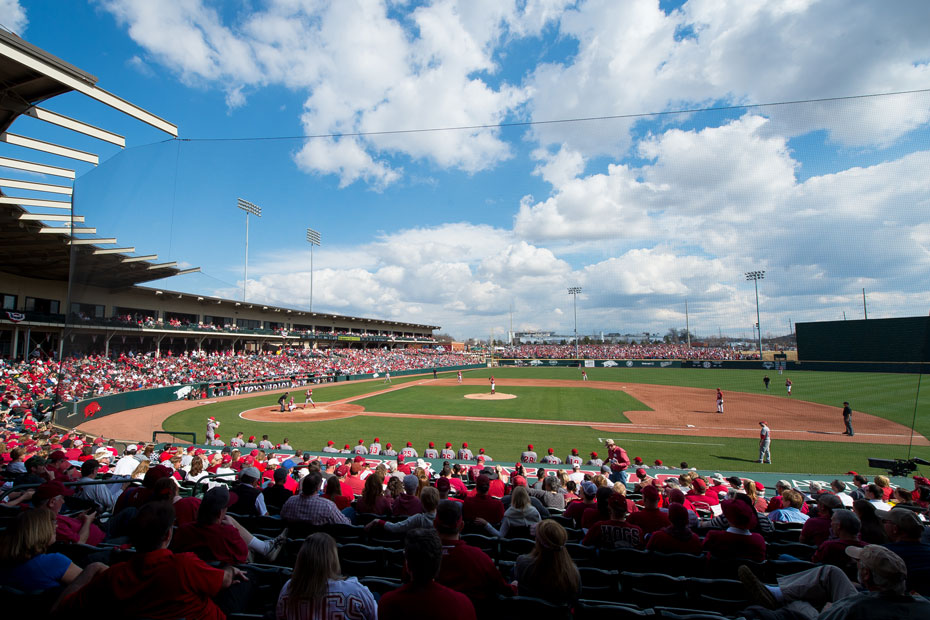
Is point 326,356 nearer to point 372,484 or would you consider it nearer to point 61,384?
point 61,384

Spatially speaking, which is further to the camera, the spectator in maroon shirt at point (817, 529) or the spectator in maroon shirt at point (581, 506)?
the spectator in maroon shirt at point (581, 506)

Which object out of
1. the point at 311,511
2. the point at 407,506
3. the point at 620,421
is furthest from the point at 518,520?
the point at 620,421

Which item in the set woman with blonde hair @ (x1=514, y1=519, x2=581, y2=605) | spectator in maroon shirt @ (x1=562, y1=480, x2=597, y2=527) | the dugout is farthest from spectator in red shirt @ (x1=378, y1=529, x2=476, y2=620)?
the dugout

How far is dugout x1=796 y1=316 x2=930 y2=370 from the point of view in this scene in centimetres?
3344

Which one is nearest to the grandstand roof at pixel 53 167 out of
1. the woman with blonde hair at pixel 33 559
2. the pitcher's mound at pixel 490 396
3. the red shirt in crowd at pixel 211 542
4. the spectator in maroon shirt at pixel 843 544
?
the woman with blonde hair at pixel 33 559

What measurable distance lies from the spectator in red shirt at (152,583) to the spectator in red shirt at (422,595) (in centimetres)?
115

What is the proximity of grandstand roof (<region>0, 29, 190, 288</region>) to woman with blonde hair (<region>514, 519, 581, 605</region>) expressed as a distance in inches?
512

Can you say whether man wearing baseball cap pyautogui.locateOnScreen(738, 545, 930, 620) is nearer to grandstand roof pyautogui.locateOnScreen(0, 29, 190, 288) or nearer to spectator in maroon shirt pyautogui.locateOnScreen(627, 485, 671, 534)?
spectator in maroon shirt pyautogui.locateOnScreen(627, 485, 671, 534)

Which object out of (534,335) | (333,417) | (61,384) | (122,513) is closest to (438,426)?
(333,417)

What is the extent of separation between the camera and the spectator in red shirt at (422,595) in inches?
87.0

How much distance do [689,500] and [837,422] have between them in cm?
2182

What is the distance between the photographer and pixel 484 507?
5.17 meters

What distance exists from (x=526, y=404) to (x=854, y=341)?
3064 centimetres

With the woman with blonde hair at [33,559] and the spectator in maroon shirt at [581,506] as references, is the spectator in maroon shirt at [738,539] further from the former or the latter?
the woman with blonde hair at [33,559]
